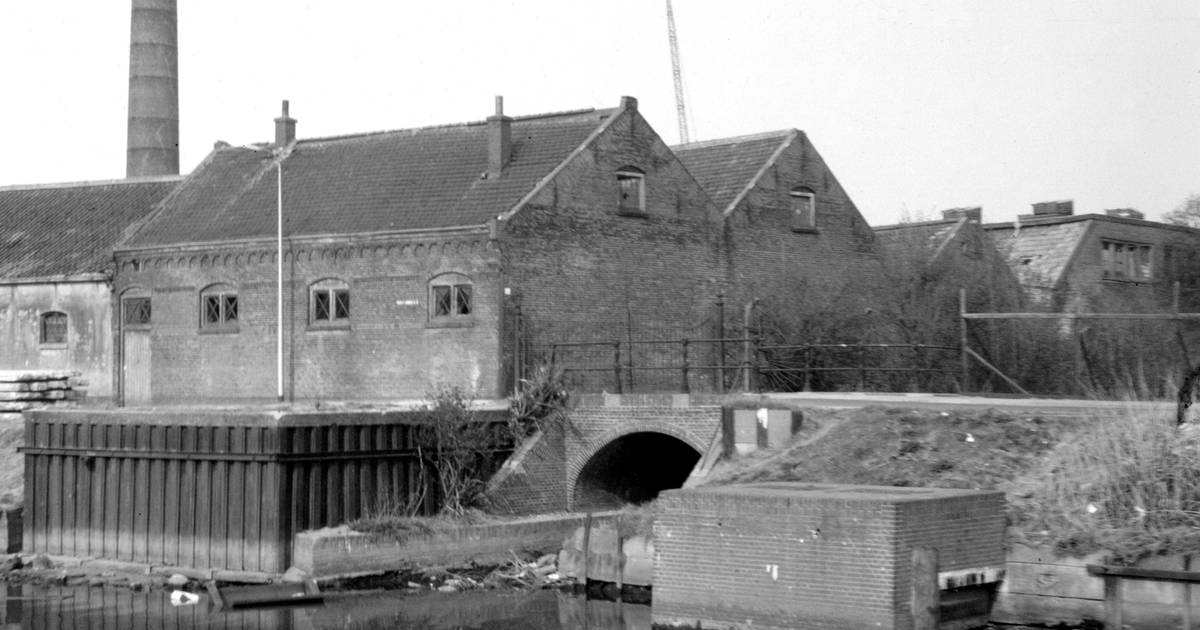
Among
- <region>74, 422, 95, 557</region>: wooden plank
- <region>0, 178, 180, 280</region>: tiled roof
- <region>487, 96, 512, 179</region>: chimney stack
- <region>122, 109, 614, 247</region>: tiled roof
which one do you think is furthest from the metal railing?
<region>0, 178, 180, 280</region>: tiled roof

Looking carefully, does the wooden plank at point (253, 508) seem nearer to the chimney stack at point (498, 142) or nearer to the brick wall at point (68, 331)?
the chimney stack at point (498, 142)

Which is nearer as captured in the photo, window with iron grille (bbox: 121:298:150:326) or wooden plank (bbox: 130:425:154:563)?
wooden plank (bbox: 130:425:154:563)

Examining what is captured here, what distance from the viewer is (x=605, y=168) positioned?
34.0 metres

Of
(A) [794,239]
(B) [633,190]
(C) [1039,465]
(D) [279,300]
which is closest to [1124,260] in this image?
(A) [794,239]

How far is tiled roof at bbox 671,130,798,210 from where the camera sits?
38.3 metres

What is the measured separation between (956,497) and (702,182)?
20.3 m

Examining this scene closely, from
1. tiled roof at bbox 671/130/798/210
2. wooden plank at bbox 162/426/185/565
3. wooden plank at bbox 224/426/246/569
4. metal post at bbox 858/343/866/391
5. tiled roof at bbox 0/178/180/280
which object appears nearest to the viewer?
wooden plank at bbox 224/426/246/569

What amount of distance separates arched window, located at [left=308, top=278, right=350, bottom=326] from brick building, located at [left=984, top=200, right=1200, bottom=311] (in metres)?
20.1

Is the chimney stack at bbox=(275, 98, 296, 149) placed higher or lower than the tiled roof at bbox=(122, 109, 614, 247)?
higher

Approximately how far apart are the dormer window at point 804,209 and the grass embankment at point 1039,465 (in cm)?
1374

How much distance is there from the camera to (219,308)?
117 ft

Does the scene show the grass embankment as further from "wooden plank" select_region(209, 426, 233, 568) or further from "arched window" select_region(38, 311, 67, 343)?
"arched window" select_region(38, 311, 67, 343)

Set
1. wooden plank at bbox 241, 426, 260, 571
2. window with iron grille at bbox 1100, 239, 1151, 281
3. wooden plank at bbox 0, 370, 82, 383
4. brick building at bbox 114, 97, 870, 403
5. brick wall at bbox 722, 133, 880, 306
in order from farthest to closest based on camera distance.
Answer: window with iron grille at bbox 1100, 239, 1151, 281
brick wall at bbox 722, 133, 880, 306
wooden plank at bbox 0, 370, 82, 383
brick building at bbox 114, 97, 870, 403
wooden plank at bbox 241, 426, 260, 571

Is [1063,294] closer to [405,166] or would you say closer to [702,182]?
[702,182]
